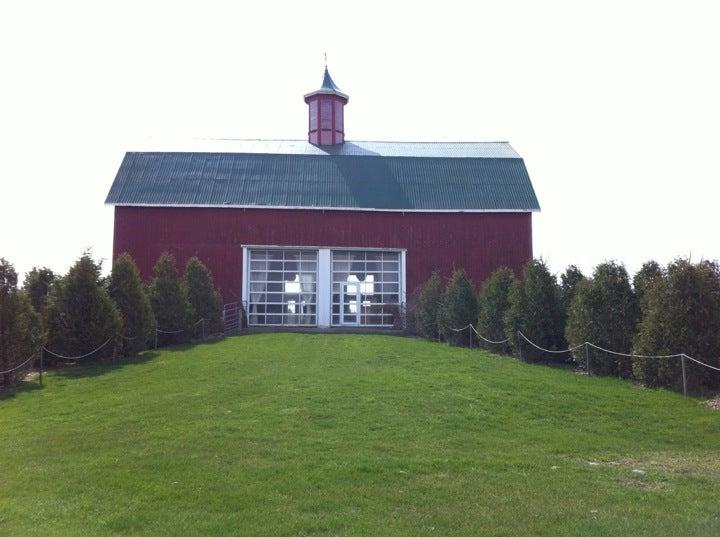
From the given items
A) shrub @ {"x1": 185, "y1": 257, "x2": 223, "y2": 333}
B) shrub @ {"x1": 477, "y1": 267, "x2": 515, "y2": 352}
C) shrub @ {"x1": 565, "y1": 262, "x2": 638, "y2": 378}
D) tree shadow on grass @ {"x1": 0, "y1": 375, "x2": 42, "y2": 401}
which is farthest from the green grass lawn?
shrub @ {"x1": 185, "y1": 257, "x2": 223, "y2": 333}

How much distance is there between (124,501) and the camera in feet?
26.6

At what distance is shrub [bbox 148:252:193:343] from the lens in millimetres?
24734

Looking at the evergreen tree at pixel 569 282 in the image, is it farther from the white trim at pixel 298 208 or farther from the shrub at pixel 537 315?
the white trim at pixel 298 208

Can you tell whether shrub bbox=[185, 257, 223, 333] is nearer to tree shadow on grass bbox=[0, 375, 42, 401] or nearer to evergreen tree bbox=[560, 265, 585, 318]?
tree shadow on grass bbox=[0, 375, 42, 401]

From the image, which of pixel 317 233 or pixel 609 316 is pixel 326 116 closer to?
pixel 317 233

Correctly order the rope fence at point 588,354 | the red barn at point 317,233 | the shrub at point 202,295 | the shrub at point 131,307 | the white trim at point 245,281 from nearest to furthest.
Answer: the rope fence at point 588,354, the shrub at point 131,307, the shrub at point 202,295, the white trim at point 245,281, the red barn at point 317,233

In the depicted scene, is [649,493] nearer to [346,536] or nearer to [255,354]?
[346,536]

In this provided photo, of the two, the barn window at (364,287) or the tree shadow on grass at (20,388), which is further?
the barn window at (364,287)

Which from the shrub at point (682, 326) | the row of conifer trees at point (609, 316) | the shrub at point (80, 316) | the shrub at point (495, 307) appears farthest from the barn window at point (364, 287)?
the shrub at point (682, 326)

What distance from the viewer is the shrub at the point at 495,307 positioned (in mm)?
22141

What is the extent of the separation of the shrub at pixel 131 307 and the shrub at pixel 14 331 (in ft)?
12.3

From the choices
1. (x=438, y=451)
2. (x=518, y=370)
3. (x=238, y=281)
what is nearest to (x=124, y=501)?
(x=438, y=451)

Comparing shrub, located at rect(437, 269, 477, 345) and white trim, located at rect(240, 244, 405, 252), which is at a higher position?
white trim, located at rect(240, 244, 405, 252)

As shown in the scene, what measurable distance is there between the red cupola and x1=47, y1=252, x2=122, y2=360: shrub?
1890 cm
